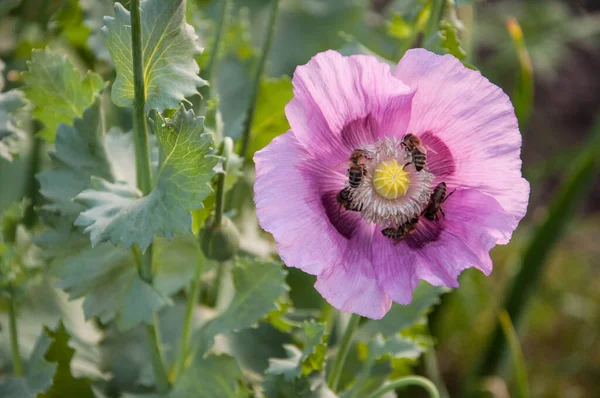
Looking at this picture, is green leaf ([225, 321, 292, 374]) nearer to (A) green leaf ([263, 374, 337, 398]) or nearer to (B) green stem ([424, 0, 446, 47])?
(A) green leaf ([263, 374, 337, 398])

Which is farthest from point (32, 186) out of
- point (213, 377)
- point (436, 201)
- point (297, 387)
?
point (436, 201)

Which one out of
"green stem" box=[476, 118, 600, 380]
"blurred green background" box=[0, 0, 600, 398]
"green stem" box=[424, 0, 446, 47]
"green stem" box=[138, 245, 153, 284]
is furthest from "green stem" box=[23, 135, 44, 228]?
"green stem" box=[476, 118, 600, 380]

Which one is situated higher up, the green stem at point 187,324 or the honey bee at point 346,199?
the honey bee at point 346,199

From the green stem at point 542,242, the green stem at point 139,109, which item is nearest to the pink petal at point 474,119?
the green stem at point 139,109

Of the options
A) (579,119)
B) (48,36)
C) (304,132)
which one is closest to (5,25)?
(48,36)

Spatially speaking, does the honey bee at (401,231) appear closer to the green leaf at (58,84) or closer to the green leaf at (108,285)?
the green leaf at (108,285)

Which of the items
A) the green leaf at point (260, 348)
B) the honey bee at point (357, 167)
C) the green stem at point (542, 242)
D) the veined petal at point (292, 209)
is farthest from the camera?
the green stem at point (542, 242)

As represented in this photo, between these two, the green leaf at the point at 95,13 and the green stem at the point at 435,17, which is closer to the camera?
the green stem at the point at 435,17

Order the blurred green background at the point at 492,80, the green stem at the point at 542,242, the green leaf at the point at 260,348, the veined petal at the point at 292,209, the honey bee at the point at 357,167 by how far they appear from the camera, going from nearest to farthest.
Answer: the veined petal at the point at 292,209 < the honey bee at the point at 357,167 < the green leaf at the point at 260,348 < the blurred green background at the point at 492,80 < the green stem at the point at 542,242

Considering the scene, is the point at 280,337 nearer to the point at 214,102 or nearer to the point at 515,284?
the point at 214,102
